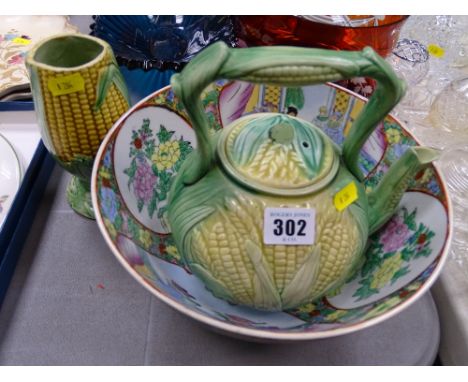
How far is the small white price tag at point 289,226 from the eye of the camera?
44cm

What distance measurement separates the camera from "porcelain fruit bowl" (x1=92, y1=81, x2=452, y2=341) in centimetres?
47

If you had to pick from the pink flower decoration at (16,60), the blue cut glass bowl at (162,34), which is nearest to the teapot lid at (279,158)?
the blue cut glass bowl at (162,34)

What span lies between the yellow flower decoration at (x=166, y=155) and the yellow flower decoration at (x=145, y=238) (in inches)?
4.4

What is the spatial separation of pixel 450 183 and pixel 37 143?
0.83 meters

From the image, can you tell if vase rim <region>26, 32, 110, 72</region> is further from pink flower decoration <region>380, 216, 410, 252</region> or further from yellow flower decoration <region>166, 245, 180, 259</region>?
pink flower decoration <region>380, 216, 410, 252</region>

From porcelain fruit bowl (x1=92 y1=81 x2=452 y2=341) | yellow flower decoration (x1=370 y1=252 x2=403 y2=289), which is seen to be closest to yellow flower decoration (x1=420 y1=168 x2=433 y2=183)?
porcelain fruit bowl (x1=92 y1=81 x2=452 y2=341)

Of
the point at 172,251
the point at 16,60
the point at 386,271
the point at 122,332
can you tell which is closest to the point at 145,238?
the point at 172,251

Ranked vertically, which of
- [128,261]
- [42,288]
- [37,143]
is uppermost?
[128,261]

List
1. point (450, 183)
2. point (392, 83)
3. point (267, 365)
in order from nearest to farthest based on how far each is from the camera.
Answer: point (392, 83), point (267, 365), point (450, 183)

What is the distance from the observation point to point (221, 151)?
47 centimetres

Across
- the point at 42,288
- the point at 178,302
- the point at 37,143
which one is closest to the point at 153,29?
the point at 37,143

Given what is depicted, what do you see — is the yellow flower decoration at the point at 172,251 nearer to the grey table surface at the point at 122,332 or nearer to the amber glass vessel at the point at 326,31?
the grey table surface at the point at 122,332

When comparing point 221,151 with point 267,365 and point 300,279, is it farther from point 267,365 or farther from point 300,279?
point 267,365

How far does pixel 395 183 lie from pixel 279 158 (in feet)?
0.53
